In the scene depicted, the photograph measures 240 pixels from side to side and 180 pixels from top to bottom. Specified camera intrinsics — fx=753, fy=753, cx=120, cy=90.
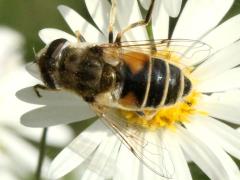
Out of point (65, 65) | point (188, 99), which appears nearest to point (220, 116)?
point (188, 99)

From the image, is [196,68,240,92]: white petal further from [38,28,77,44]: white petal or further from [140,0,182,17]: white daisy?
[38,28,77,44]: white petal

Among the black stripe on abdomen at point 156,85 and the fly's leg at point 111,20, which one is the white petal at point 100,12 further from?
the black stripe on abdomen at point 156,85

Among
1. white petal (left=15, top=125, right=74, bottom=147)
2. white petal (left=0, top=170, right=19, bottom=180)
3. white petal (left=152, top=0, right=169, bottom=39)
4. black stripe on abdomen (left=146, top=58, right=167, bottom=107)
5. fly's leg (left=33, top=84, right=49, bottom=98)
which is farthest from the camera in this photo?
white petal (left=15, top=125, right=74, bottom=147)

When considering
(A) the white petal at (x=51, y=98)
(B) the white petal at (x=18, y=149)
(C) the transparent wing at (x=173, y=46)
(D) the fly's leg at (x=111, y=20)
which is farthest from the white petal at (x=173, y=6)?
(B) the white petal at (x=18, y=149)

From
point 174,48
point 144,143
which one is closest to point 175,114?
point 144,143

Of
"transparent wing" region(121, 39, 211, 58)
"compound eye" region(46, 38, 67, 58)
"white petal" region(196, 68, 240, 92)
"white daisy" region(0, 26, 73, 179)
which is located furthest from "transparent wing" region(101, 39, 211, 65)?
"white daisy" region(0, 26, 73, 179)

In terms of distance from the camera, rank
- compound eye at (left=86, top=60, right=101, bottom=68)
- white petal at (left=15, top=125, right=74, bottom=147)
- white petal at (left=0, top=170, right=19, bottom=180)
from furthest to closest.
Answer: white petal at (left=15, top=125, right=74, bottom=147)
white petal at (left=0, top=170, right=19, bottom=180)
compound eye at (left=86, top=60, right=101, bottom=68)

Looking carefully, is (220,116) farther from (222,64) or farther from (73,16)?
(73,16)
